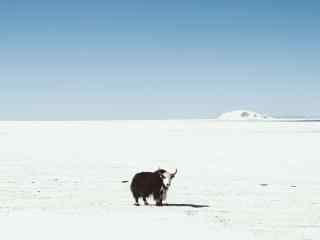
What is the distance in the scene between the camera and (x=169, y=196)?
56.7ft

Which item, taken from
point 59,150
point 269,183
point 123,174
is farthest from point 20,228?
point 59,150

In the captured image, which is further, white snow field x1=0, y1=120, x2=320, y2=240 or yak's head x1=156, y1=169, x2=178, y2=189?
yak's head x1=156, y1=169, x2=178, y2=189

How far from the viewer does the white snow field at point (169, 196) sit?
10062 mm

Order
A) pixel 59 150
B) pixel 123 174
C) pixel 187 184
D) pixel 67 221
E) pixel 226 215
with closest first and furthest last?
1. pixel 67 221
2. pixel 226 215
3. pixel 187 184
4. pixel 123 174
5. pixel 59 150

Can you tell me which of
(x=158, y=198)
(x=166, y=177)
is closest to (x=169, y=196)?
(x=158, y=198)

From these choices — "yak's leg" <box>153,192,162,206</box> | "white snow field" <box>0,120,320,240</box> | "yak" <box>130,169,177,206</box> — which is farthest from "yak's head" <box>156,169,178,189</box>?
"white snow field" <box>0,120,320,240</box>

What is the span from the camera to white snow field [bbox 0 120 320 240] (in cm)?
1006

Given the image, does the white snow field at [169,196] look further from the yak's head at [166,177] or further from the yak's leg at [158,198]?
the yak's head at [166,177]

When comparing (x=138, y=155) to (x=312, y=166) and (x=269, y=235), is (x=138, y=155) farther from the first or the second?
(x=269, y=235)

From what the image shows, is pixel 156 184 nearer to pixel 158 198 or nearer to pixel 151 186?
pixel 151 186

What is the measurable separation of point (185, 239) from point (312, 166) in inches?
745

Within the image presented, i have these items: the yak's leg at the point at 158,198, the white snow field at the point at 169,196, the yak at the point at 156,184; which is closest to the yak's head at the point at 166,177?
the yak at the point at 156,184

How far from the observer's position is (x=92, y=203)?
588 inches

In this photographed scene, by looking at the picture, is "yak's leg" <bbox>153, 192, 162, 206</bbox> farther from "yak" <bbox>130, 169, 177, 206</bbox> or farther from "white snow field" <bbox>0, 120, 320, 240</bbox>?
"white snow field" <bbox>0, 120, 320, 240</bbox>
